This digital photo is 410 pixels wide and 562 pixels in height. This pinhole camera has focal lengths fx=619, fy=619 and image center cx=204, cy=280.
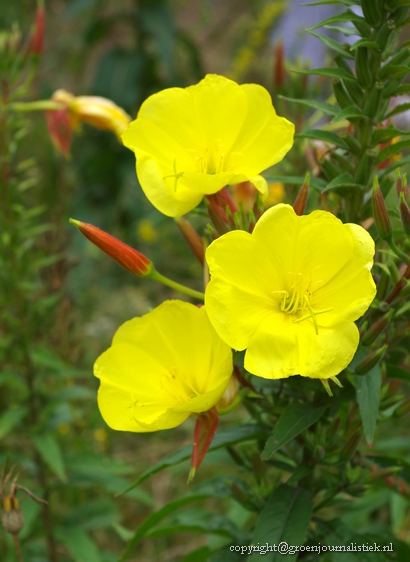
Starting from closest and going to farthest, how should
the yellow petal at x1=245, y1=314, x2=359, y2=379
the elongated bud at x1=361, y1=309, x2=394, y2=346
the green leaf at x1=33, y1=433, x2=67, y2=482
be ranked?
the yellow petal at x1=245, y1=314, x2=359, y2=379, the elongated bud at x1=361, y1=309, x2=394, y2=346, the green leaf at x1=33, y1=433, x2=67, y2=482

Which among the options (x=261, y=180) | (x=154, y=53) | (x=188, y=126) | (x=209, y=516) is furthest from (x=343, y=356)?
(x=154, y=53)

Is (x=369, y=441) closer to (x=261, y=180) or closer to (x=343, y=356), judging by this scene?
(x=343, y=356)

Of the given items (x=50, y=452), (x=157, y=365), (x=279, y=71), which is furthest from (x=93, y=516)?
(x=279, y=71)

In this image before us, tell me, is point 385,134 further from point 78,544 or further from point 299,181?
point 78,544

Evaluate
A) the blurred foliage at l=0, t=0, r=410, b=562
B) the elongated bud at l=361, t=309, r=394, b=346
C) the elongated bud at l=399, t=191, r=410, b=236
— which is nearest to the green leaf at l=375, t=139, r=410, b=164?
the blurred foliage at l=0, t=0, r=410, b=562

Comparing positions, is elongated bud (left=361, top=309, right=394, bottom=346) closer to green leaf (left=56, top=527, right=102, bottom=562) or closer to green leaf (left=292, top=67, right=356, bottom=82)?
green leaf (left=292, top=67, right=356, bottom=82)

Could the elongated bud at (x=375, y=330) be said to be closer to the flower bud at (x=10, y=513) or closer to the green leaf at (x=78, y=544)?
the flower bud at (x=10, y=513)
